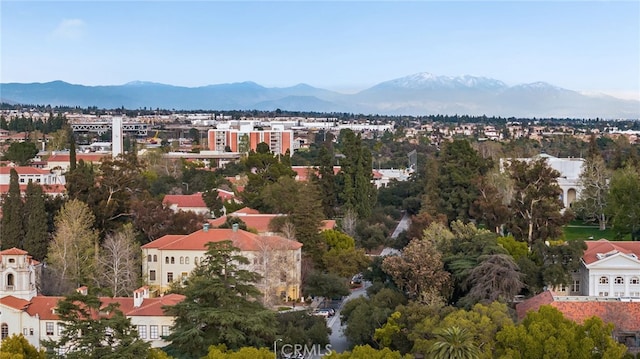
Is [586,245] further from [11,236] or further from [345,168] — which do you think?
[11,236]

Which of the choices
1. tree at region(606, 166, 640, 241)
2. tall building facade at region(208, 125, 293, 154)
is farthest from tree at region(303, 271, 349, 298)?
tall building facade at region(208, 125, 293, 154)

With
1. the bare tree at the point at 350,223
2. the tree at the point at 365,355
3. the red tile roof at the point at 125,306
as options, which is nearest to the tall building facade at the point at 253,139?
the bare tree at the point at 350,223

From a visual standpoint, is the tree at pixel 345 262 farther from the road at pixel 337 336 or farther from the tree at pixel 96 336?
the tree at pixel 96 336

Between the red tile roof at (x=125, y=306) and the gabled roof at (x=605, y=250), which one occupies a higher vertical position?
the gabled roof at (x=605, y=250)

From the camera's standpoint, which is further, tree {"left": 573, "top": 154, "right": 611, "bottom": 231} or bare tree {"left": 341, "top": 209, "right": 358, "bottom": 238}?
tree {"left": 573, "top": 154, "right": 611, "bottom": 231}

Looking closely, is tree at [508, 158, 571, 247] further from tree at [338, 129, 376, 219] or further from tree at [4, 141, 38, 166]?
tree at [4, 141, 38, 166]
